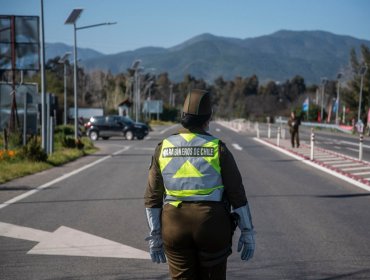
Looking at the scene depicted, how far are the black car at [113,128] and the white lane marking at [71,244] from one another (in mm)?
32145

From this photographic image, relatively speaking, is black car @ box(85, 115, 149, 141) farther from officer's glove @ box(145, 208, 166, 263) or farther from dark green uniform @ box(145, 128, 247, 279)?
dark green uniform @ box(145, 128, 247, 279)

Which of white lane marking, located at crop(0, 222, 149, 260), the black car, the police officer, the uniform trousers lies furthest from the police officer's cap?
the black car

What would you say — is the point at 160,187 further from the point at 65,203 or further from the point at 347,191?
the point at 347,191

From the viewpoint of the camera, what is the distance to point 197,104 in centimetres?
419

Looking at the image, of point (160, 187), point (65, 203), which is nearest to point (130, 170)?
point (65, 203)

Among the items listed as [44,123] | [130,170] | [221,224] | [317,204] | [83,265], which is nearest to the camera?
[221,224]

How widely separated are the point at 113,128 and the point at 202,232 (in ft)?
124

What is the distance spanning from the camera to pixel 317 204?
11297 mm

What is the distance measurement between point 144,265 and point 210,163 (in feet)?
9.62

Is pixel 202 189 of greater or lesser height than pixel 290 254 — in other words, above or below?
above

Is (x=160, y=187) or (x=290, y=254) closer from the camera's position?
(x=160, y=187)

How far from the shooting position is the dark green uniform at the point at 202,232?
3936 mm

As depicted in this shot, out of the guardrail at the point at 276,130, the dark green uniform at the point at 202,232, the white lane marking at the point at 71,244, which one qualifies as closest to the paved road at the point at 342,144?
the guardrail at the point at 276,130

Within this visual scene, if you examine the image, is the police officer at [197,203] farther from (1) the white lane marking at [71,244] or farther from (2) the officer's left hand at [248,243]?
(1) the white lane marking at [71,244]
